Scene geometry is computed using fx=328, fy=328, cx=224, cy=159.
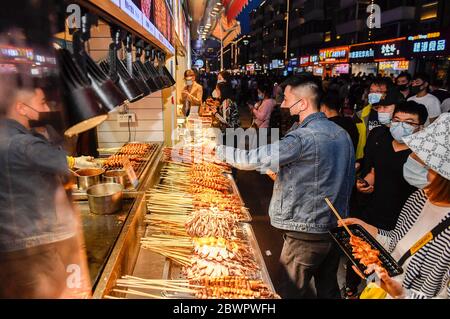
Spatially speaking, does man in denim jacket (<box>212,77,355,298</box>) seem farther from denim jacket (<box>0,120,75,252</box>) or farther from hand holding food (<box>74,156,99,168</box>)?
denim jacket (<box>0,120,75,252</box>)

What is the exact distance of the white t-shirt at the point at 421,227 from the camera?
2285 mm

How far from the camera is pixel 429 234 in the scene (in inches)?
86.8

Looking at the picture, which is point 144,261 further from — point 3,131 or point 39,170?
point 3,131

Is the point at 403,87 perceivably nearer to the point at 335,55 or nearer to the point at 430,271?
the point at 430,271

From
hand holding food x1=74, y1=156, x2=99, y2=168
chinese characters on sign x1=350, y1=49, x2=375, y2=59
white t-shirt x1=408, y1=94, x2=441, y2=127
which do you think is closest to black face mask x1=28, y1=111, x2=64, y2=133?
hand holding food x1=74, y1=156, x2=99, y2=168

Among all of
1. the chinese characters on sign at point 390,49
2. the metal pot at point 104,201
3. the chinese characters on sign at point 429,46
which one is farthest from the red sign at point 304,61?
the metal pot at point 104,201

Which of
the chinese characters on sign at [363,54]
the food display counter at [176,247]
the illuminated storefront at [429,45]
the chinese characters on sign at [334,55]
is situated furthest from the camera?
the chinese characters on sign at [334,55]

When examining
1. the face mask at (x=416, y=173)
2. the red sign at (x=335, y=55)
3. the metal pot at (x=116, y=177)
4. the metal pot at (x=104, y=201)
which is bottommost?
the metal pot at (x=104, y=201)

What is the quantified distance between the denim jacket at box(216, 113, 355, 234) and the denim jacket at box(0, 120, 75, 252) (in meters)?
1.86

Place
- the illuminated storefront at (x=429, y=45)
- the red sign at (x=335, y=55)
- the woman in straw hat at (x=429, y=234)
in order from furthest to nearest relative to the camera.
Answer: the red sign at (x=335, y=55), the illuminated storefront at (x=429, y=45), the woman in straw hat at (x=429, y=234)

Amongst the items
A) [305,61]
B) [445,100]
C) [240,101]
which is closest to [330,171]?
[445,100]

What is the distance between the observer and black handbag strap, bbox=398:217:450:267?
212 centimetres

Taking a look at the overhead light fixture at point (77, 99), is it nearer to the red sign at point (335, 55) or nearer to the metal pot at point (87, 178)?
the metal pot at point (87, 178)

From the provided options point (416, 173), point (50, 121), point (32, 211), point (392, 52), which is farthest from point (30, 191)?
point (392, 52)
